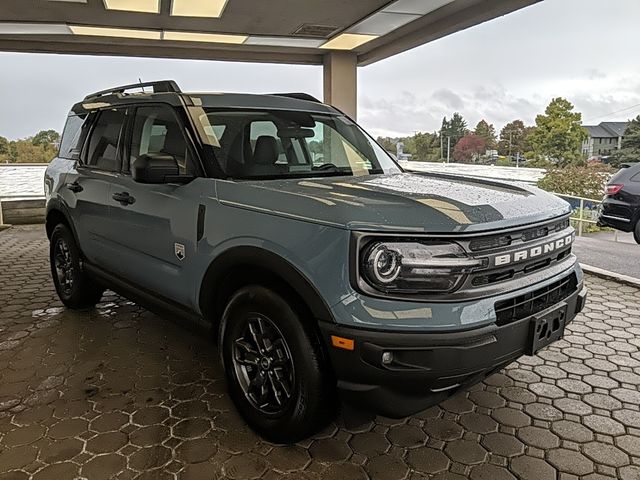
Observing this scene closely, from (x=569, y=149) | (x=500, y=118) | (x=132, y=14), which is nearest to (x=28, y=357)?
(x=132, y=14)

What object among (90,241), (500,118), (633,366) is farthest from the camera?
(500,118)

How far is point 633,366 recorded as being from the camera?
10.3ft

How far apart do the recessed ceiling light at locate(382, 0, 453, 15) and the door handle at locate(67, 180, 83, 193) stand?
4.34m

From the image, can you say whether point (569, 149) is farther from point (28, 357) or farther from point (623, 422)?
point (28, 357)

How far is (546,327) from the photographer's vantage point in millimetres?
2127

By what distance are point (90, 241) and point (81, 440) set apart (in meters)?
1.72

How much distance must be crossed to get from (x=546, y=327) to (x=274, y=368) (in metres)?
1.18

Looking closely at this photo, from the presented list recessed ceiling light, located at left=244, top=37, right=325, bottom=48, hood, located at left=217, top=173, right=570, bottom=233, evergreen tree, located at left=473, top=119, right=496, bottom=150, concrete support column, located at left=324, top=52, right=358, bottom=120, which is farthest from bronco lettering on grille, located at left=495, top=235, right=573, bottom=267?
concrete support column, located at left=324, top=52, right=358, bottom=120

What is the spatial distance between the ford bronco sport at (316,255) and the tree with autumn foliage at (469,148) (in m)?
3.85

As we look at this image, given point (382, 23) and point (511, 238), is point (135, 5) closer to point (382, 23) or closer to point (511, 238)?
point (382, 23)

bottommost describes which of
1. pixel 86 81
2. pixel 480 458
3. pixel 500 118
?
pixel 480 458

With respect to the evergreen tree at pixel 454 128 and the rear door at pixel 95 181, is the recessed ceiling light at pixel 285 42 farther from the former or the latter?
the rear door at pixel 95 181

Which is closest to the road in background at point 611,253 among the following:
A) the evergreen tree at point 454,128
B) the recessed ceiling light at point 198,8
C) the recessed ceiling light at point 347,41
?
the evergreen tree at point 454,128

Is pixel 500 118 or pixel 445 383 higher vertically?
pixel 500 118
